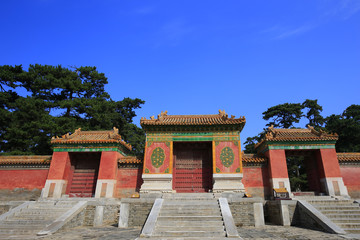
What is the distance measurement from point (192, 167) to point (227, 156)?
7.95 feet

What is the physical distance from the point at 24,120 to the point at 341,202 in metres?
25.1

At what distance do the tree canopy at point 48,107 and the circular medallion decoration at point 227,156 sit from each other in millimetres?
14474

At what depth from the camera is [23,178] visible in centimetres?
1378

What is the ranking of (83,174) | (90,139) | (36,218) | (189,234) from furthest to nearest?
(90,139), (83,174), (36,218), (189,234)

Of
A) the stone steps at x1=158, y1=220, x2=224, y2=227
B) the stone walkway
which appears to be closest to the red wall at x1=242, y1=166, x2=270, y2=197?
the stone walkway

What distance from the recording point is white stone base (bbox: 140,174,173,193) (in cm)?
1221

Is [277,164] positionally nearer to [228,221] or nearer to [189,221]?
[228,221]

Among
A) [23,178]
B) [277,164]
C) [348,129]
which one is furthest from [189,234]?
[348,129]

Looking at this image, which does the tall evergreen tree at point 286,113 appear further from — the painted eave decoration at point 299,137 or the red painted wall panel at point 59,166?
the red painted wall panel at point 59,166

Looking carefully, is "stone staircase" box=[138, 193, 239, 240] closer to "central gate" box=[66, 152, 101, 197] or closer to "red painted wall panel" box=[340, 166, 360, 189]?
"central gate" box=[66, 152, 101, 197]

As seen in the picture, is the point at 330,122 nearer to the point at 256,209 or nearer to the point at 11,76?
the point at 256,209

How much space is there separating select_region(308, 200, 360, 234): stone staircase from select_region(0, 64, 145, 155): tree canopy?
65.0ft

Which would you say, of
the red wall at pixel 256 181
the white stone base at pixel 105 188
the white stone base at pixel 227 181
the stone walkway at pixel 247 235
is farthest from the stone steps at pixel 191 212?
the white stone base at pixel 105 188

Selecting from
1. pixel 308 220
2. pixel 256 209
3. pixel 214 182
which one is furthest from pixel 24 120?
pixel 308 220
